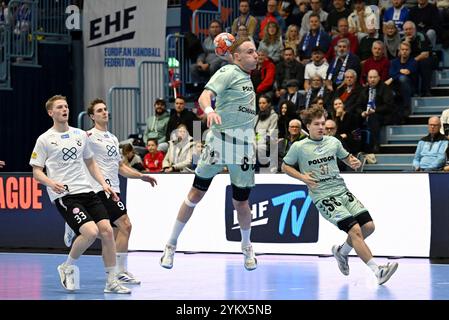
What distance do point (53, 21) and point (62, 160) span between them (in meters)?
15.5

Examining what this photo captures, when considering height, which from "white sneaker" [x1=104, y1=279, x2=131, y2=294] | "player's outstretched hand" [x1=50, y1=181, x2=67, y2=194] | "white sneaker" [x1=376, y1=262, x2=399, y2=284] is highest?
"player's outstretched hand" [x1=50, y1=181, x2=67, y2=194]

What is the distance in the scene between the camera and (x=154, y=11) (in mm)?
26672

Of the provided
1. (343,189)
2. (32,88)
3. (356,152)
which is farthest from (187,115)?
(343,189)

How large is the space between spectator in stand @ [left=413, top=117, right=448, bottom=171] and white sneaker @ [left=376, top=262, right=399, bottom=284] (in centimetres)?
626

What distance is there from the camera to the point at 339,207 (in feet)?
45.6

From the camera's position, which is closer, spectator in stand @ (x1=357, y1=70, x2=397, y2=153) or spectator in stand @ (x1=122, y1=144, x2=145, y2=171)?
spectator in stand @ (x1=357, y1=70, x2=397, y2=153)

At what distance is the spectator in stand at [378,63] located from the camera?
2212cm

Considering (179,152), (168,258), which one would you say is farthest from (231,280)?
(179,152)

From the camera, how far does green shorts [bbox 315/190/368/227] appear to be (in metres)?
13.9

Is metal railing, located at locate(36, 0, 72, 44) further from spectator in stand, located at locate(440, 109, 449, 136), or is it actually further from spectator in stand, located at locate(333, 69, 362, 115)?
spectator in stand, located at locate(440, 109, 449, 136)

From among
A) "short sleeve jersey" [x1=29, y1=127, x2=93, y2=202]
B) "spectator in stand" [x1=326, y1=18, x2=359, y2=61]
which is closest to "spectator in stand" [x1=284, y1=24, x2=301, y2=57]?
"spectator in stand" [x1=326, y1=18, x2=359, y2=61]

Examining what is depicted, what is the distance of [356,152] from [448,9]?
4309 mm

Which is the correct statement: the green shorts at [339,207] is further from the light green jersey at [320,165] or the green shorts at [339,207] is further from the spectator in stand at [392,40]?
the spectator in stand at [392,40]
